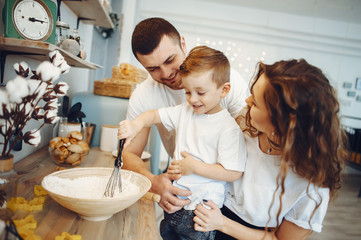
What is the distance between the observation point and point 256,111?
2.90 feet

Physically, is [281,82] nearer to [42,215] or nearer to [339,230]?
[42,215]

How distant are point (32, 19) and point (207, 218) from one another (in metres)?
1.00

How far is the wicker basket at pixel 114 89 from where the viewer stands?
80.3 inches

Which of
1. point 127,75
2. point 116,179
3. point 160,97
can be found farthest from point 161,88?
point 127,75

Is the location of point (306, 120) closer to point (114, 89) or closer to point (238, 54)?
point (114, 89)

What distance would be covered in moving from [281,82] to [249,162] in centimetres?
37

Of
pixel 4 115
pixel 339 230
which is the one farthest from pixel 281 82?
pixel 339 230

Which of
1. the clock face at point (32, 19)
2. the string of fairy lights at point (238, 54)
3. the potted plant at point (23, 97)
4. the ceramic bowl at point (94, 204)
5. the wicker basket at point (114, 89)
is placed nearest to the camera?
the potted plant at point (23, 97)

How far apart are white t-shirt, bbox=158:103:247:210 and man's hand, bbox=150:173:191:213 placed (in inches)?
1.4

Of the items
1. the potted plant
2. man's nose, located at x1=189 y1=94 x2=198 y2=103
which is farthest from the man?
the potted plant

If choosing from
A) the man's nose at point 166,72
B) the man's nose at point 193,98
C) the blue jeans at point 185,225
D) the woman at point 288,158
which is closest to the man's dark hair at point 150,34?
the man's nose at point 166,72

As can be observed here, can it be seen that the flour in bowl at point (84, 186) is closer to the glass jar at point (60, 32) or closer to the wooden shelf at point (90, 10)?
the glass jar at point (60, 32)

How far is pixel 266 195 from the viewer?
95cm

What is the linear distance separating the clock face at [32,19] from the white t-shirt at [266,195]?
3.06 feet
